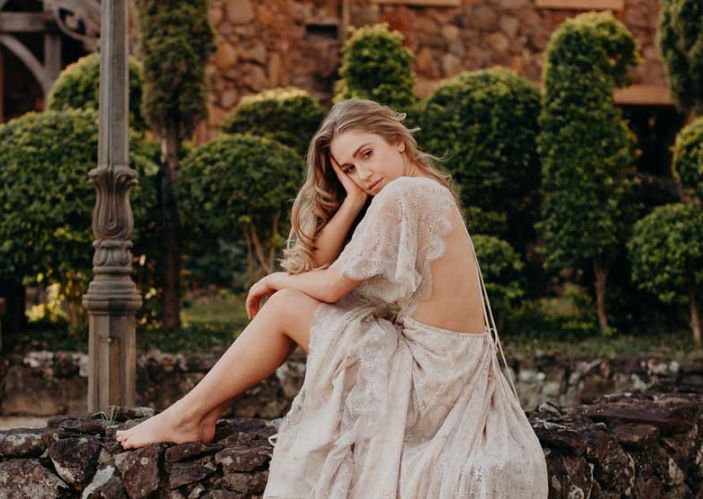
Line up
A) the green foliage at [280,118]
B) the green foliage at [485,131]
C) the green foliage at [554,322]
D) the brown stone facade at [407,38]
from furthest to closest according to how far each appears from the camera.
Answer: the brown stone facade at [407,38] < the green foliage at [280,118] < the green foliage at [485,131] < the green foliage at [554,322]

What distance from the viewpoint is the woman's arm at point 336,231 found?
11.5ft

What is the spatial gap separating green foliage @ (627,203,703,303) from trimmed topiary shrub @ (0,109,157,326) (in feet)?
11.7

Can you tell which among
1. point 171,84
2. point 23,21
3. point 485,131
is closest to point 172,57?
point 171,84

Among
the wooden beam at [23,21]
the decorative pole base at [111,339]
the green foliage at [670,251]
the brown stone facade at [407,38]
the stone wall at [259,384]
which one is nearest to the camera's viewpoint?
the decorative pole base at [111,339]

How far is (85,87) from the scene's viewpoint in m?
8.64

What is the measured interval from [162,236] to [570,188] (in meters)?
3.17

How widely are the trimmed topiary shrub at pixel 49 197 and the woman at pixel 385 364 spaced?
170 inches

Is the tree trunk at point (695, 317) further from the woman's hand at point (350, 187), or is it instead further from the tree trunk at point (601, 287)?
the woman's hand at point (350, 187)

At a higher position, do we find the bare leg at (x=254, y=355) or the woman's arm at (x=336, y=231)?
the woman's arm at (x=336, y=231)

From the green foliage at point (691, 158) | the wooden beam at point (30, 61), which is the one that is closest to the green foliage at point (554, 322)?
the green foliage at point (691, 158)

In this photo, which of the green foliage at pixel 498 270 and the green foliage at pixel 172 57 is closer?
the green foliage at pixel 498 270

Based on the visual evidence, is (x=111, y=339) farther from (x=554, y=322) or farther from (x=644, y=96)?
(x=644, y=96)

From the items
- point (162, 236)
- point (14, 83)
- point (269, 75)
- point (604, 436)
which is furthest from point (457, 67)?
point (604, 436)

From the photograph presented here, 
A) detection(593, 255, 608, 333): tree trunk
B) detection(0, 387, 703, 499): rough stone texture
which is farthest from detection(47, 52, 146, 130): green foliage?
detection(0, 387, 703, 499): rough stone texture
